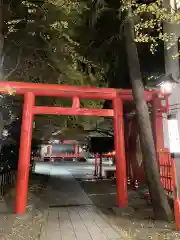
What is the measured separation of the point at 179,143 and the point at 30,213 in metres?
5.20

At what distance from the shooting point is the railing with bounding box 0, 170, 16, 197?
10.7 m

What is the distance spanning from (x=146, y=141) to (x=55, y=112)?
3.39m

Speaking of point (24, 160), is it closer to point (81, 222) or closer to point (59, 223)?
point (59, 223)

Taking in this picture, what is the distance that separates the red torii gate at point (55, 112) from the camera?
7.67m

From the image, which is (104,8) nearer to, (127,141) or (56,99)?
(56,99)

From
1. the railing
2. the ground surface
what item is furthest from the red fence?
the railing

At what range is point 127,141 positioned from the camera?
14062mm

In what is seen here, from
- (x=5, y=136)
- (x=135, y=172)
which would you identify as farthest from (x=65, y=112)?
(x=135, y=172)

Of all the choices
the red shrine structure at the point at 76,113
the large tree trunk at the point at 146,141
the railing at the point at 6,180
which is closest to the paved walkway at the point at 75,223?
the red shrine structure at the point at 76,113

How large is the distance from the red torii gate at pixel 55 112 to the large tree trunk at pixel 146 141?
4.06 ft

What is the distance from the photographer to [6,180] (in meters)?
12.0

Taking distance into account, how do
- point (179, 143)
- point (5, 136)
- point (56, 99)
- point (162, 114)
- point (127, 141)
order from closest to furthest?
1. point (179, 143)
2. point (162, 114)
3. point (56, 99)
4. point (5, 136)
5. point (127, 141)

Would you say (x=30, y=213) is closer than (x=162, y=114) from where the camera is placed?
Yes

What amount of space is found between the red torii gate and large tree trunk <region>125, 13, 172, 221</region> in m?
1.24
